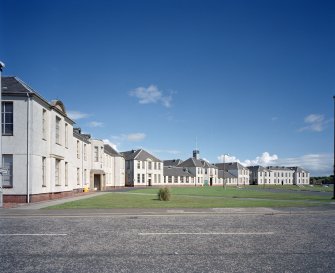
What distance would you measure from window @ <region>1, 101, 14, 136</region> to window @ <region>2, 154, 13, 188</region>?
1.85 meters

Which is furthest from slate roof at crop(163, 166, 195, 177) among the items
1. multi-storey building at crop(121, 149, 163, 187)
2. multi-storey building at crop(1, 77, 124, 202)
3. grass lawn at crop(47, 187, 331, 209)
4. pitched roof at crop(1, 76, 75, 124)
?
pitched roof at crop(1, 76, 75, 124)

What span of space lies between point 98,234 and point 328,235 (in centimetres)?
694

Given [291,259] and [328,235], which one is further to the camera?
[328,235]

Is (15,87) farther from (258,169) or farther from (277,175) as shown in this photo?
(277,175)

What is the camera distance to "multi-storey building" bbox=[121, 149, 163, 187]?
80.8m

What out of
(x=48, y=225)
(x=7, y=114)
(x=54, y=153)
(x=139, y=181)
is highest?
(x=7, y=114)

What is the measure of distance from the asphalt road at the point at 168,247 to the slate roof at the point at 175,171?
82.5 m

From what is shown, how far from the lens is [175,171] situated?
99.2m

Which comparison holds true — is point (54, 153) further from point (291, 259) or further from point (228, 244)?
point (291, 259)

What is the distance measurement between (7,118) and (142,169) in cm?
5977

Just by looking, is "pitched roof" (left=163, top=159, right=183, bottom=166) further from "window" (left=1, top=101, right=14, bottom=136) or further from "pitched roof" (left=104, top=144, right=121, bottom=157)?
"window" (left=1, top=101, right=14, bottom=136)

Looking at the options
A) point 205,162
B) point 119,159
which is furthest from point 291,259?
point 205,162

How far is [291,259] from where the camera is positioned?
22.1 ft

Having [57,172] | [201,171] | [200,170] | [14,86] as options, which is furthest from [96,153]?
[201,171]
